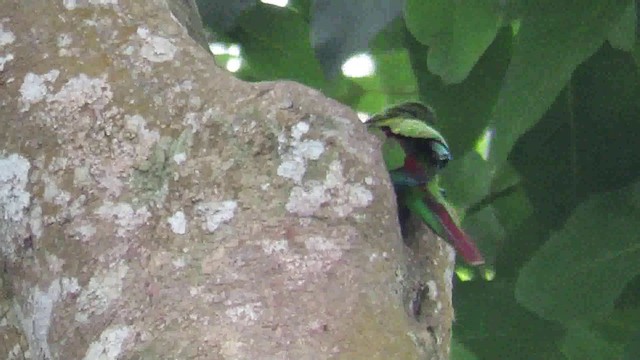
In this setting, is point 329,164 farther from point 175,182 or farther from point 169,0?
point 169,0

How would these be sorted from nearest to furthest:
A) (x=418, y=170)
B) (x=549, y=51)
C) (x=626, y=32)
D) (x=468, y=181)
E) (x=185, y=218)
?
Answer: 1. (x=185, y=218)
2. (x=418, y=170)
3. (x=549, y=51)
4. (x=626, y=32)
5. (x=468, y=181)

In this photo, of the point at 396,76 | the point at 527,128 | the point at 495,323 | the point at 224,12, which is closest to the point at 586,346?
the point at 495,323

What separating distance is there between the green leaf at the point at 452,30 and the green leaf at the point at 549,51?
136mm

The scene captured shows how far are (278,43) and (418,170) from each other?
560 mm

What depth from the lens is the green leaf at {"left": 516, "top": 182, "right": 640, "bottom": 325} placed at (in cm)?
116

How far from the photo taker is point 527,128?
3.74 ft

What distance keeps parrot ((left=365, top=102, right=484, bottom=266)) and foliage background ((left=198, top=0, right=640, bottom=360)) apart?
22cm

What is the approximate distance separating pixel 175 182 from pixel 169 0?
32 centimetres

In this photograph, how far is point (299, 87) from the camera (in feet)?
2.84

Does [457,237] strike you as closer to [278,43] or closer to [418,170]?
[418,170]

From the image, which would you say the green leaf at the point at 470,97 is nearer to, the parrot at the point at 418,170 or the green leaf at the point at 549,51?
the green leaf at the point at 549,51

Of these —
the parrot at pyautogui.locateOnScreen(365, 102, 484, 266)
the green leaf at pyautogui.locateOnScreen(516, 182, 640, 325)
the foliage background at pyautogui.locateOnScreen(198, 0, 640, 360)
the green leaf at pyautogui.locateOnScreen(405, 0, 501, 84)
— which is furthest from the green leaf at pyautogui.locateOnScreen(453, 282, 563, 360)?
the parrot at pyautogui.locateOnScreen(365, 102, 484, 266)

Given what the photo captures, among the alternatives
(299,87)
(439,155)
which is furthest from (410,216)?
(299,87)

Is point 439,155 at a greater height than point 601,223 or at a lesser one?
greater
